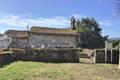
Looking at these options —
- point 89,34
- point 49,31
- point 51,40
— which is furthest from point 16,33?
point 89,34

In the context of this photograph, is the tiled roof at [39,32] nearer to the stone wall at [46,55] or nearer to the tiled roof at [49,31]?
the tiled roof at [49,31]

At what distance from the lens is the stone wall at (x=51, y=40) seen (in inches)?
2293

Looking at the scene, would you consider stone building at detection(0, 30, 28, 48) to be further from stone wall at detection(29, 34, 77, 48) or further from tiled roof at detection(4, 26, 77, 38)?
stone wall at detection(29, 34, 77, 48)

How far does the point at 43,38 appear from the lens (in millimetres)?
58969

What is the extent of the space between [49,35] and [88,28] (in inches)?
601

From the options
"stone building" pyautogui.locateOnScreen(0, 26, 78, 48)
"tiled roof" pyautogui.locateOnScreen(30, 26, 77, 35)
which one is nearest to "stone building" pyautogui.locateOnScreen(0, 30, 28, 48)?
"stone building" pyautogui.locateOnScreen(0, 26, 78, 48)

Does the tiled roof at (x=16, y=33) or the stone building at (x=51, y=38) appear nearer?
the stone building at (x=51, y=38)

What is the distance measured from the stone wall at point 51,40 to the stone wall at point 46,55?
1287 inches

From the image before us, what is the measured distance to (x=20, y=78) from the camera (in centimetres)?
1378

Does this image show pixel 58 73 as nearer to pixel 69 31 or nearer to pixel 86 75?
pixel 86 75

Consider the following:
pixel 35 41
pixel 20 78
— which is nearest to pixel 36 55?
pixel 20 78

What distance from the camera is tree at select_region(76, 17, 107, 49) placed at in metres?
68.6

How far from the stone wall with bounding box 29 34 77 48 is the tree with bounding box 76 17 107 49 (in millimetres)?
6468

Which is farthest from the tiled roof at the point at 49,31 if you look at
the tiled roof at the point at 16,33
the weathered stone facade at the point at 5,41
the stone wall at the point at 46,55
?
the stone wall at the point at 46,55
